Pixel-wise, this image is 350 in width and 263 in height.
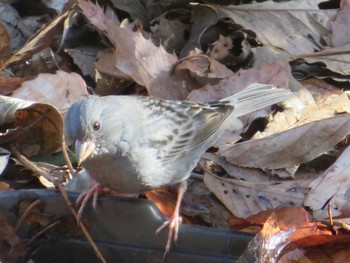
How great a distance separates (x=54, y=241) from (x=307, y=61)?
2.41 m

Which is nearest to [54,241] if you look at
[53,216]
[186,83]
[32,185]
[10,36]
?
[53,216]

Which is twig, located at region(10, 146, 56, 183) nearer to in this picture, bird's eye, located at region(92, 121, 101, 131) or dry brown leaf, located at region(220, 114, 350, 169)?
bird's eye, located at region(92, 121, 101, 131)

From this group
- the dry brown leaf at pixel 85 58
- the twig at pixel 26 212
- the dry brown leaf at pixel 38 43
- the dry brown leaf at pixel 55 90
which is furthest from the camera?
the dry brown leaf at pixel 85 58

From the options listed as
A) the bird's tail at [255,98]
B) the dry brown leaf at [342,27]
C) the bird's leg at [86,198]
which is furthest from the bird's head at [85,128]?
the dry brown leaf at [342,27]

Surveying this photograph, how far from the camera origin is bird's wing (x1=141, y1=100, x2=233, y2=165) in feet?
16.1

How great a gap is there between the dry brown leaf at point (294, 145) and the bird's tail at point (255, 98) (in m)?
0.27

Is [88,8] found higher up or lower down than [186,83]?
higher up

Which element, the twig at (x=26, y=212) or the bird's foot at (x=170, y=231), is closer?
the bird's foot at (x=170, y=231)

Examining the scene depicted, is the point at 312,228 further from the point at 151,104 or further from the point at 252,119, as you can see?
the point at 252,119

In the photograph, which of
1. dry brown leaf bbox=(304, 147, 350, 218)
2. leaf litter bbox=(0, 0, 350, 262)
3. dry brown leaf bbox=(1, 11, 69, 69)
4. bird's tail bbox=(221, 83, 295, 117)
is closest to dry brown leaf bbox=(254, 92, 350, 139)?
leaf litter bbox=(0, 0, 350, 262)

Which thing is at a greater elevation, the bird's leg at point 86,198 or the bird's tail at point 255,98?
the bird's leg at point 86,198

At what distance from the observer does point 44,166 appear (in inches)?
205

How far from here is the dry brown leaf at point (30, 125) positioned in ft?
16.0

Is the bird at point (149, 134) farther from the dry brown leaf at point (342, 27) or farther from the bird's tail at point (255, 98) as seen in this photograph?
the dry brown leaf at point (342, 27)
